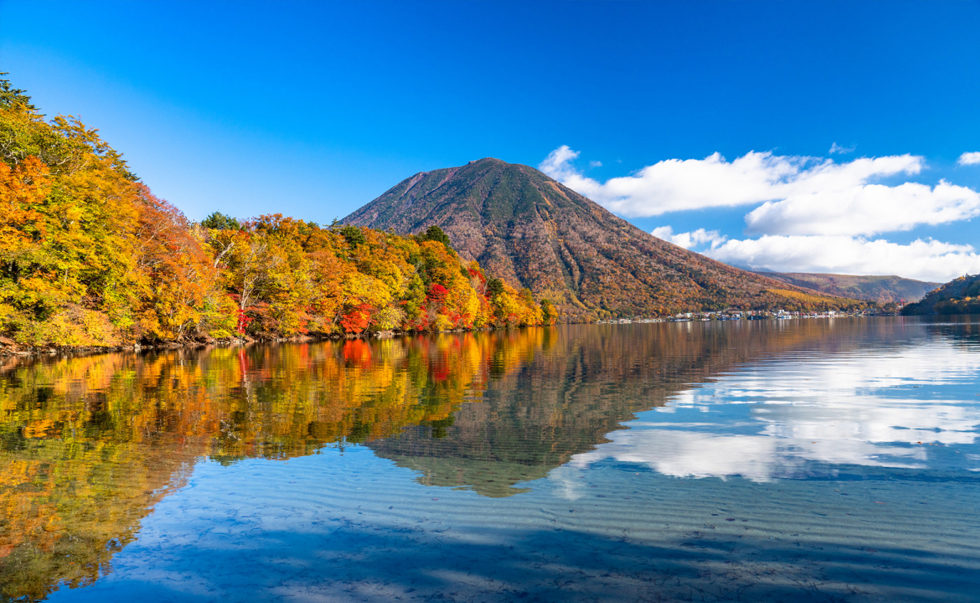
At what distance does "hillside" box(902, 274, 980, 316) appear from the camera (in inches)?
5906

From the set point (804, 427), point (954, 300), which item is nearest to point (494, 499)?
point (804, 427)

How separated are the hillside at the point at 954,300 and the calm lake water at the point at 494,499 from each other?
189480mm

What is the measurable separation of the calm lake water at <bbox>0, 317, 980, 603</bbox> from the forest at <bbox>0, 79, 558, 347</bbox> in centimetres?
2214

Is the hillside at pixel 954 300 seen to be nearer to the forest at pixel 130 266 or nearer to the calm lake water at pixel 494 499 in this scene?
the forest at pixel 130 266

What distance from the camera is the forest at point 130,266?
2902cm

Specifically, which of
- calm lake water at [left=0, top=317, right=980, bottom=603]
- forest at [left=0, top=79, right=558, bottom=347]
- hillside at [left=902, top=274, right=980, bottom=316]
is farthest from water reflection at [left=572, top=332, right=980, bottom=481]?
hillside at [left=902, top=274, right=980, bottom=316]

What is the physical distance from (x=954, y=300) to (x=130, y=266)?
683ft

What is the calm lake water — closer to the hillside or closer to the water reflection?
the water reflection

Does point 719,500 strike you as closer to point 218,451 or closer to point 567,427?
point 567,427

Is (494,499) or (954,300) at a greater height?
(954,300)

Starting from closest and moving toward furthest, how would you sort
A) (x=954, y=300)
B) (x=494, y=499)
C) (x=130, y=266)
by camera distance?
1. (x=494, y=499)
2. (x=130, y=266)
3. (x=954, y=300)

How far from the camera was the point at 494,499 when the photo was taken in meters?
6.26

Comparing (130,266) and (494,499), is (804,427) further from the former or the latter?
(130,266)

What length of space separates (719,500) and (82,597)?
6.51 m
